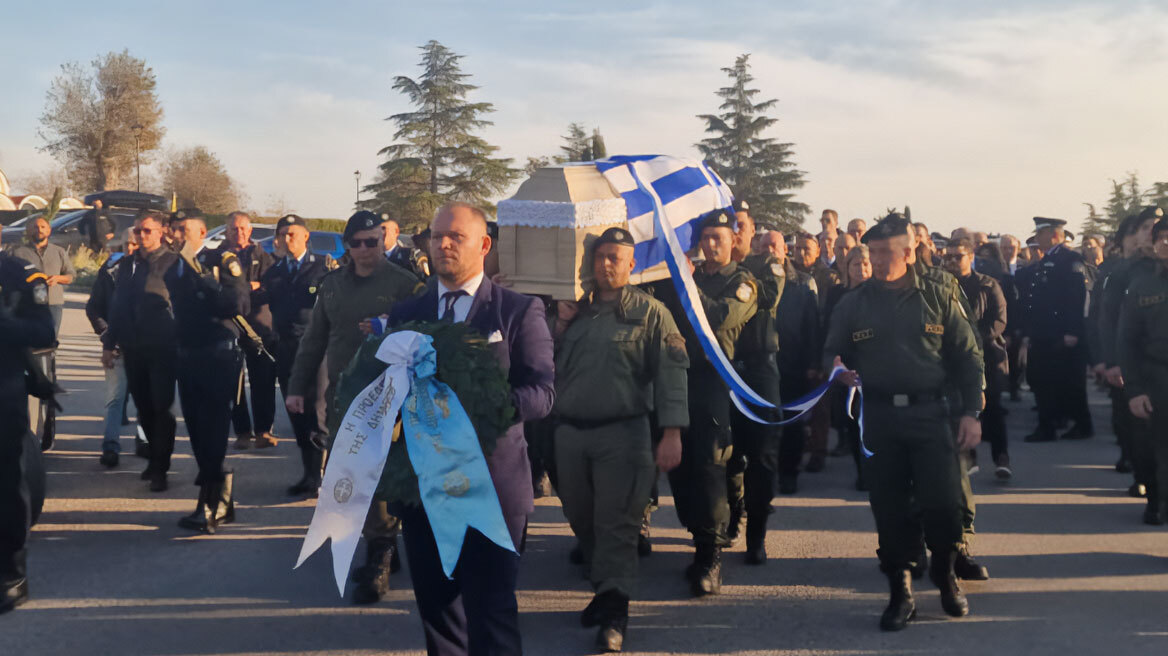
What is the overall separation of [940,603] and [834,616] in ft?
2.24

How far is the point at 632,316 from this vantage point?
5.30 meters

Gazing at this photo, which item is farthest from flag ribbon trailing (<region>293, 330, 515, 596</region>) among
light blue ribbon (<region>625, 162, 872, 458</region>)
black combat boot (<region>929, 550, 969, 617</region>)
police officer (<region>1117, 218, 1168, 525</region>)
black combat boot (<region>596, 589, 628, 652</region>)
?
police officer (<region>1117, 218, 1168, 525</region>)

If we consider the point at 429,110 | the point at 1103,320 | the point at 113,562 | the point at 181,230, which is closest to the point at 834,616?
the point at 1103,320

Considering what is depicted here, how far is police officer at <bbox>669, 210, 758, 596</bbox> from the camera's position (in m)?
5.91

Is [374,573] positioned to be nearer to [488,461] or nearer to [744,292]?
[488,461]

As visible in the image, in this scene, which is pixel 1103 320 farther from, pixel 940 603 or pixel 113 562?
pixel 113 562

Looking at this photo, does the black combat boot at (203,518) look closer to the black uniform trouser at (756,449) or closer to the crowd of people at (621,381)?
the crowd of people at (621,381)

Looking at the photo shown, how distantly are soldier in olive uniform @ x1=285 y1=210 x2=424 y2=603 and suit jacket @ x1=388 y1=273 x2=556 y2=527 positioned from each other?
2.43 metres

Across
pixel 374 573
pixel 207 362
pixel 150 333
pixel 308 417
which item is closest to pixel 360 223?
pixel 207 362

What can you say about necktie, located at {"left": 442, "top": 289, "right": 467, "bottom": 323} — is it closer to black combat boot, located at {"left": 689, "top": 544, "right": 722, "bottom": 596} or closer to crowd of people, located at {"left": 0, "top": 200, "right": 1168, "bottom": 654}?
crowd of people, located at {"left": 0, "top": 200, "right": 1168, "bottom": 654}

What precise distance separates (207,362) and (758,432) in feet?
12.3

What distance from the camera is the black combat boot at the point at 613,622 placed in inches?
197

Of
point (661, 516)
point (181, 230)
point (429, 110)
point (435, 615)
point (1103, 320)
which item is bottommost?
point (661, 516)

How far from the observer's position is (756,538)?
6520mm
